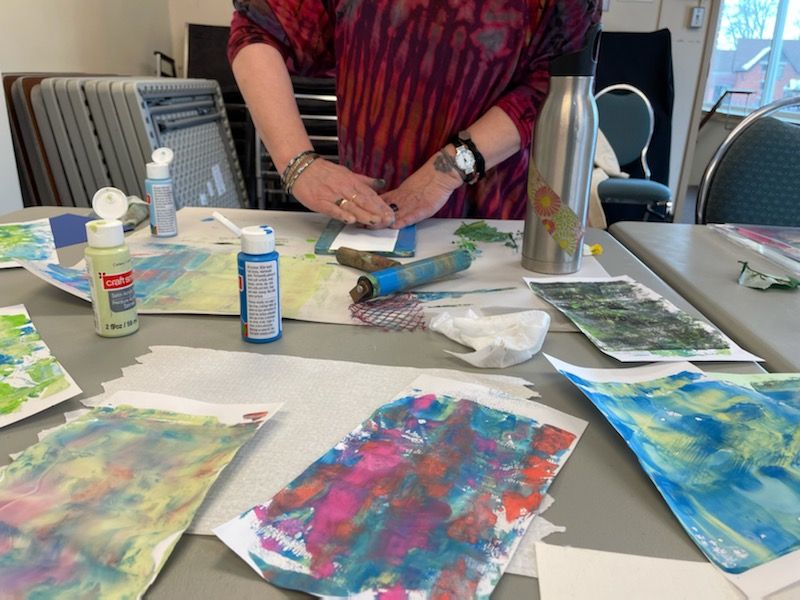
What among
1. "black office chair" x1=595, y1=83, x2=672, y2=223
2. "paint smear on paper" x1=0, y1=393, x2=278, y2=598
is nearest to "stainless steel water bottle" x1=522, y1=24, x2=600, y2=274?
"paint smear on paper" x1=0, y1=393, x2=278, y2=598

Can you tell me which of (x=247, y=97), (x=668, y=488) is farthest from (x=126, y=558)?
(x=247, y=97)

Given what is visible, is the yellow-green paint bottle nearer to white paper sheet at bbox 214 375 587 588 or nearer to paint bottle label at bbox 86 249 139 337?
paint bottle label at bbox 86 249 139 337

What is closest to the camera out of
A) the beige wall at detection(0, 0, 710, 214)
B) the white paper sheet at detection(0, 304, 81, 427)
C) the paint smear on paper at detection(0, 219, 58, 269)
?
the white paper sheet at detection(0, 304, 81, 427)

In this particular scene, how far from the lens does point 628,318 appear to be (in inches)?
29.1

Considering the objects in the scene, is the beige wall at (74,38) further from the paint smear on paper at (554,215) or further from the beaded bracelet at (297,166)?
the paint smear on paper at (554,215)

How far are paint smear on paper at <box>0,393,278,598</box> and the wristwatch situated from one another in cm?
65

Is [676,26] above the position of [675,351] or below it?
above

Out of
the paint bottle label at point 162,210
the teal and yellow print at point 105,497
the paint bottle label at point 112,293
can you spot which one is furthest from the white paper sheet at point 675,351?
the paint bottle label at point 162,210

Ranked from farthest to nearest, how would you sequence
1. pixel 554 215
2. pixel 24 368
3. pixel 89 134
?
pixel 89 134, pixel 554 215, pixel 24 368

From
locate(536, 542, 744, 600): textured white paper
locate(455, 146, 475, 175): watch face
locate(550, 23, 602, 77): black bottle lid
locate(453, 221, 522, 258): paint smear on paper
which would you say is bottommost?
locate(536, 542, 744, 600): textured white paper

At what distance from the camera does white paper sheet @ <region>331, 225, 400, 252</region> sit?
96 centimetres

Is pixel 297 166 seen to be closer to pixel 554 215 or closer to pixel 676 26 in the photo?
pixel 554 215

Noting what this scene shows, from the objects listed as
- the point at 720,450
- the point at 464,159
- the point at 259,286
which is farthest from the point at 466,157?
the point at 720,450

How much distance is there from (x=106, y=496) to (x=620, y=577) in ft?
1.10
